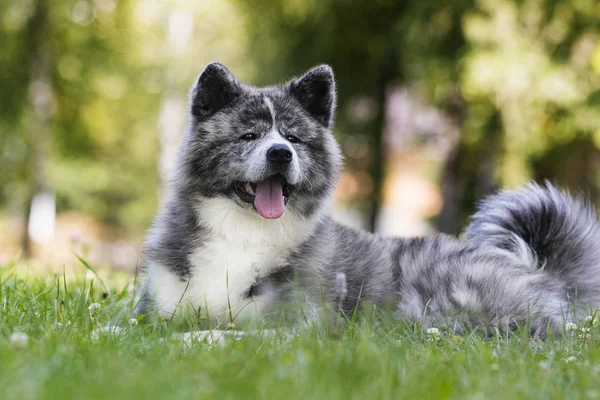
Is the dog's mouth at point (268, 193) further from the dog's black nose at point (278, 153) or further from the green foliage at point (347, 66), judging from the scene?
the green foliage at point (347, 66)

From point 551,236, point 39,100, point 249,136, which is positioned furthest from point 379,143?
point 249,136

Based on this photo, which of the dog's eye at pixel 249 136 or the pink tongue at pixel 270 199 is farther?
the dog's eye at pixel 249 136

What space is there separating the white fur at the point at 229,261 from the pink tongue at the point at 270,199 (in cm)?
8

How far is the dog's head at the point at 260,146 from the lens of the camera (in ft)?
13.4

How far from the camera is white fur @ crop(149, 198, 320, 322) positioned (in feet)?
12.8

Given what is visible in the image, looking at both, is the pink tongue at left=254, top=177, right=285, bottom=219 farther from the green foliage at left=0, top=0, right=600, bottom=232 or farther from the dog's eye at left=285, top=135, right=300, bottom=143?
the green foliage at left=0, top=0, right=600, bottom=232

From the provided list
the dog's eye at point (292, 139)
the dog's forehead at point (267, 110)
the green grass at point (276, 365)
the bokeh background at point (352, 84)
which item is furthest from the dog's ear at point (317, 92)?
the green grass at point (276, 365)

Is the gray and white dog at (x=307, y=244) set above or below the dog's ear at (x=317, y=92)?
below

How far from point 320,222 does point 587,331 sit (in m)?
1.59

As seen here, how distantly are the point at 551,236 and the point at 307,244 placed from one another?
63.9 inches

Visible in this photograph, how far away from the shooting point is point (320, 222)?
4348 millimetres

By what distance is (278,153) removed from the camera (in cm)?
399

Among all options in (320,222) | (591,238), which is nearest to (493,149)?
(591,238)

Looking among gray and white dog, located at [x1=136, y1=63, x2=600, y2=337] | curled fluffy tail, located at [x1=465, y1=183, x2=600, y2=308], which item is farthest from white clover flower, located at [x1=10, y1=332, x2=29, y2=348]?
curled fluffy tail, located at [x1=465, y1=183, x2=600, y2=308]
